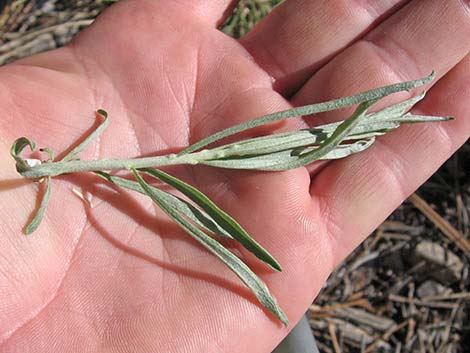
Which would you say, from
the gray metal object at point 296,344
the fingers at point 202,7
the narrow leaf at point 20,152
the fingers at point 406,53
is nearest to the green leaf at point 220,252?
the narrow leaf at point 20,152

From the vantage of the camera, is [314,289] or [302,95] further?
[302,95]

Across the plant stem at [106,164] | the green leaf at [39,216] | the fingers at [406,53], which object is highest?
the fingers at [406,53]

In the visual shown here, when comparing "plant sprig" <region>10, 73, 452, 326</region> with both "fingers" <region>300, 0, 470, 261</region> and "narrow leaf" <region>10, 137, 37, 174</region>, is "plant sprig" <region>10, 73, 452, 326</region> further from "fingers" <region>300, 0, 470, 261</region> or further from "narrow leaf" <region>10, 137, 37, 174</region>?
A: "fingers" <region>300, 0, 470, 261</region>

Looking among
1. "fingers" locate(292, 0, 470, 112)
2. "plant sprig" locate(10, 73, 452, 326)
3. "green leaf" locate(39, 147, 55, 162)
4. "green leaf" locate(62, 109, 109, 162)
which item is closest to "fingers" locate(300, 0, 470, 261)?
"fingers" locate(292, 0, 470, 112)

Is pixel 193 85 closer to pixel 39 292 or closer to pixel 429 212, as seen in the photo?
pixel 39 292

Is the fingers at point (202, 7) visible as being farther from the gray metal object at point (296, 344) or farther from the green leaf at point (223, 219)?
the gray metal object at point (296, 344)

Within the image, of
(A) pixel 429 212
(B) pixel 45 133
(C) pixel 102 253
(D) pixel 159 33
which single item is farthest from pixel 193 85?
(A) pixel 429 212
